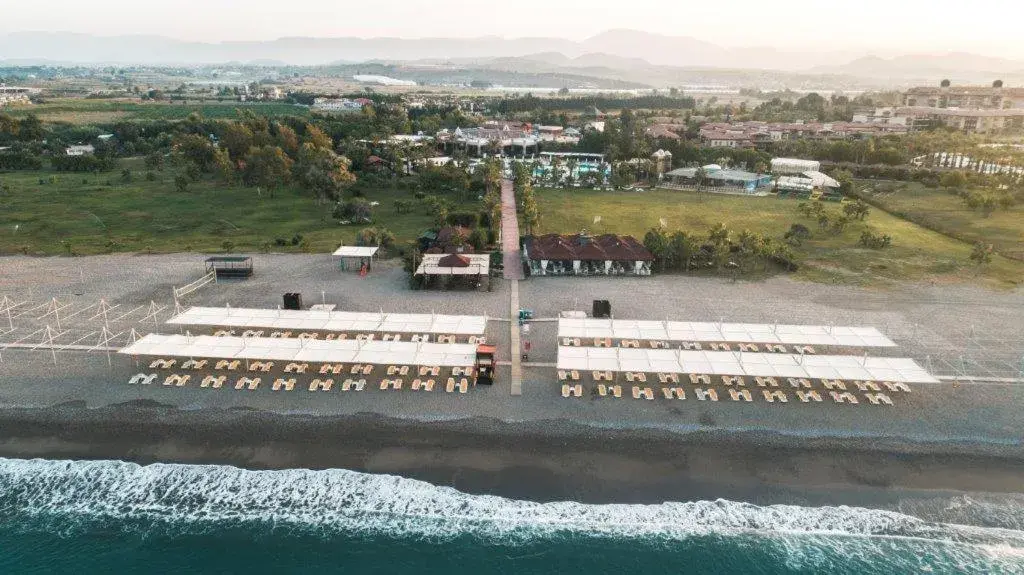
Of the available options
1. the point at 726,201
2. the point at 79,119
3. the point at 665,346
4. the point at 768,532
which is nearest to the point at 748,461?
the point at 768,532

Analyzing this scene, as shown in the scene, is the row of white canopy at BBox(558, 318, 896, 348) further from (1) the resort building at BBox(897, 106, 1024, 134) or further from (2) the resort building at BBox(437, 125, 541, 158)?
(1) the resort building at BBox(897, 106, 1024, 134)

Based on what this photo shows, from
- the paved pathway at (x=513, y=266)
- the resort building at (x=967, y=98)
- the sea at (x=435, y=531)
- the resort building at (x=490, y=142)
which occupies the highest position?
the resort building at (x=967, y=98)

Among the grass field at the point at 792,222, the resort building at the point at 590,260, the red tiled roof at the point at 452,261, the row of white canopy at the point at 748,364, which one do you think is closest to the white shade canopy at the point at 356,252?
the red tiled roof at the point at 452,261

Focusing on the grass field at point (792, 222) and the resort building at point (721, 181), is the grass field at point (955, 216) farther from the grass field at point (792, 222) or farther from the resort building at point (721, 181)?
the resort building at point (721, 181)

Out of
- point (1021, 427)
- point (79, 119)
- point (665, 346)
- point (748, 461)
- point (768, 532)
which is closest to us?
point (768, 532)

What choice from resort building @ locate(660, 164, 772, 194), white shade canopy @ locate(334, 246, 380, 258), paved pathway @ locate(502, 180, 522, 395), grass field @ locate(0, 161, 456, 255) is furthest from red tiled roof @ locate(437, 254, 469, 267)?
resort building @ locate(660, 164, 772, 194)

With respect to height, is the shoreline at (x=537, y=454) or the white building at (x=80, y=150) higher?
the white building at (x=80, y=150)

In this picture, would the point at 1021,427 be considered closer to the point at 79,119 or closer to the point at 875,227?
the point at 875,227
